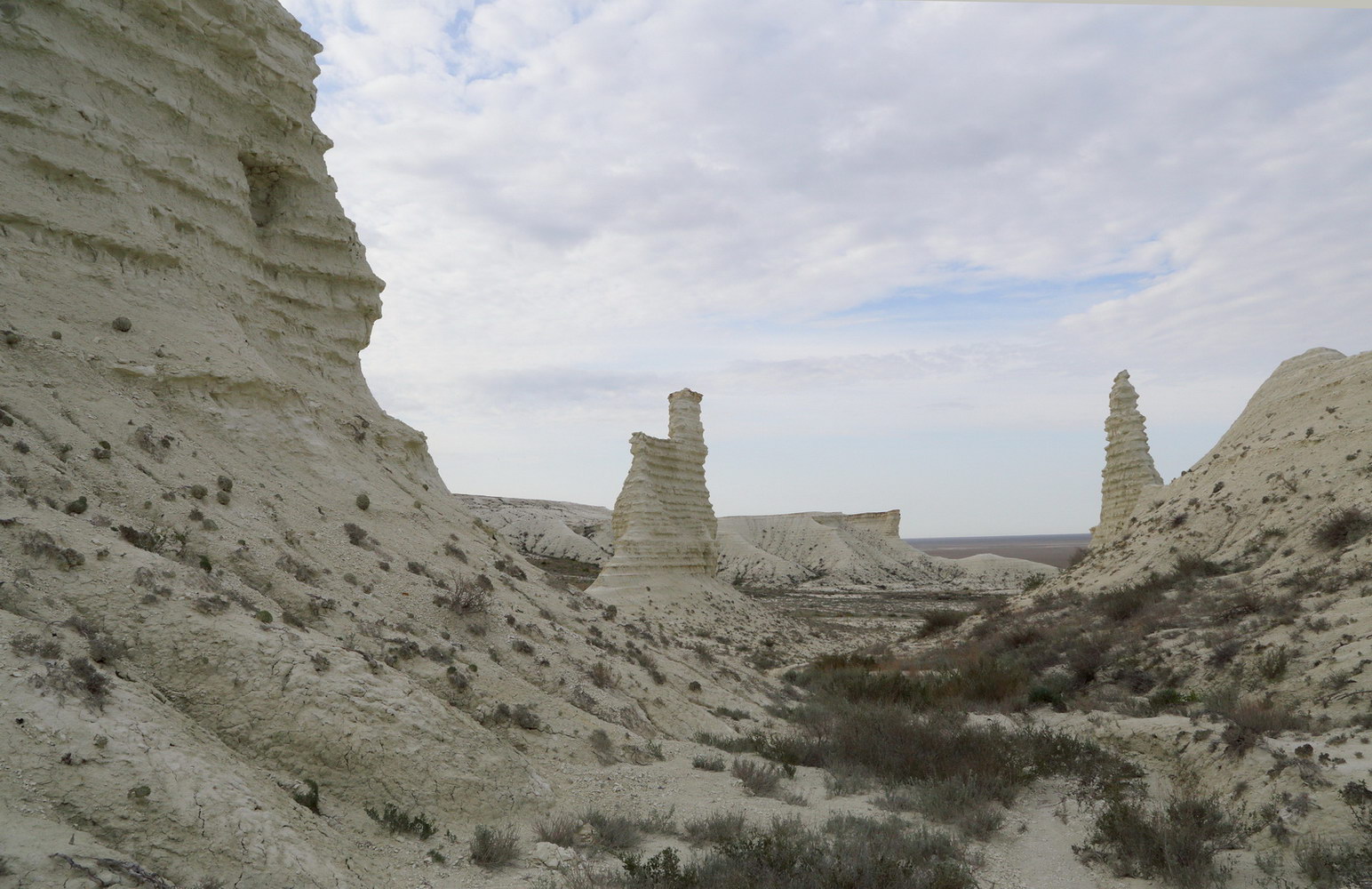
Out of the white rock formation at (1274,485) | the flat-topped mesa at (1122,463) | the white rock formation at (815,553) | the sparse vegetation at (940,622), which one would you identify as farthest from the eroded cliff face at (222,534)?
the white rock formation at (815,553)

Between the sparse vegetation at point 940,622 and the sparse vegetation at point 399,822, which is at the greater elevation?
the sparse vegetation at point 399,822

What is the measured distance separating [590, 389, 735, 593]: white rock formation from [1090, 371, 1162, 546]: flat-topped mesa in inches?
619

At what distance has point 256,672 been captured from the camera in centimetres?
650

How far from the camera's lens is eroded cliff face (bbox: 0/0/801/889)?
16.4 ft

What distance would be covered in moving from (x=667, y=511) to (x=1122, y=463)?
18146 millimetres

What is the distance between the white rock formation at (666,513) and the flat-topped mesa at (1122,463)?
51.6ft

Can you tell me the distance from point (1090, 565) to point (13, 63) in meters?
28.9

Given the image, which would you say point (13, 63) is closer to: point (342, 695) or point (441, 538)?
point (441, 538)

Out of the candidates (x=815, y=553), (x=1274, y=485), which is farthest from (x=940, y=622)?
(x=815, y=553)

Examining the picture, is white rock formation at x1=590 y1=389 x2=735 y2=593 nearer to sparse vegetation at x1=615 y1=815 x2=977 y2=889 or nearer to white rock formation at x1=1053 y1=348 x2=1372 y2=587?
white rock formation at x1=1053 y1=348 x2=1372 y2=587

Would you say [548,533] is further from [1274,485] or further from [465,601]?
[465,601]

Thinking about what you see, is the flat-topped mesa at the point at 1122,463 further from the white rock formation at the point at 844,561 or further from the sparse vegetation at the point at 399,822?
the white rock formation at the point at 844,561

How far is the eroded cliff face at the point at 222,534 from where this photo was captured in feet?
16.4

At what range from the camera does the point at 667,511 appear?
3108cm
